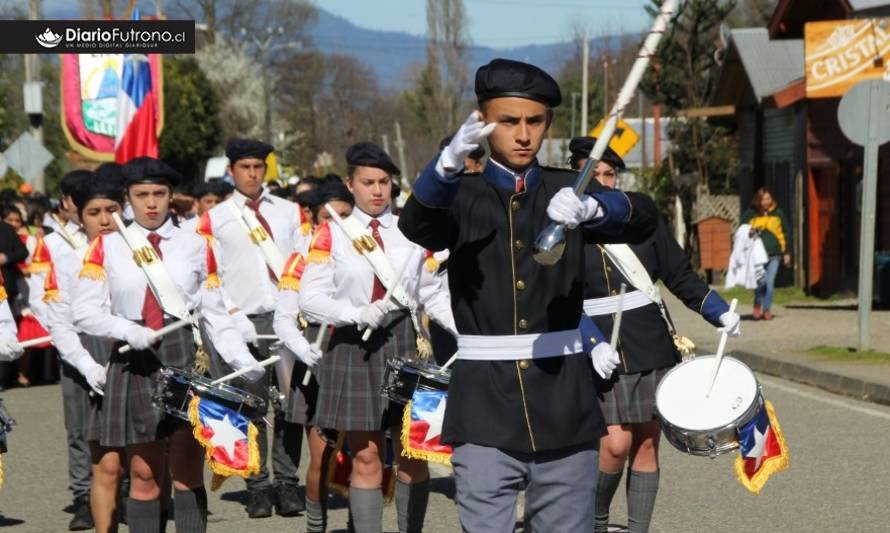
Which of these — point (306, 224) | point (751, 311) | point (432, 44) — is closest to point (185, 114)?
point (432, 44)

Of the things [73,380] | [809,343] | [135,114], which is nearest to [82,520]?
[73,380]

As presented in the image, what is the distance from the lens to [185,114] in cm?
7075

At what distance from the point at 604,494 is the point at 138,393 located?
85.8 inches

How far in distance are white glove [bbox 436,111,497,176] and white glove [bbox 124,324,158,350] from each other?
2719 mm

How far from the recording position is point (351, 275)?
8086 mm

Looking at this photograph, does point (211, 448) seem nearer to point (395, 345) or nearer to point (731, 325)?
point (395, 345)

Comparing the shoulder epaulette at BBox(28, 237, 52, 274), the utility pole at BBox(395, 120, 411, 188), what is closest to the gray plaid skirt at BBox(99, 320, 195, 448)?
the shoulder epaulette at BBox(28, 237, 52, 274)

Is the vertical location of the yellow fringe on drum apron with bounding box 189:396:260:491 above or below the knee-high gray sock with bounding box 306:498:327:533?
above

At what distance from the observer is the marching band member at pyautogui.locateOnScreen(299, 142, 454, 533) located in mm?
7891

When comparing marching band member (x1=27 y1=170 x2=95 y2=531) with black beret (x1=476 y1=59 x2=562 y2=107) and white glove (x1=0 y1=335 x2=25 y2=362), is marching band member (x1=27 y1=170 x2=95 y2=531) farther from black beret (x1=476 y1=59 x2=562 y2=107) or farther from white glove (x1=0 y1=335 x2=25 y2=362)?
black beret (x1=476 y1=59 x2=562 y2=107)

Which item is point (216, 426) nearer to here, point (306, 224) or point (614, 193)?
point (614, 193)

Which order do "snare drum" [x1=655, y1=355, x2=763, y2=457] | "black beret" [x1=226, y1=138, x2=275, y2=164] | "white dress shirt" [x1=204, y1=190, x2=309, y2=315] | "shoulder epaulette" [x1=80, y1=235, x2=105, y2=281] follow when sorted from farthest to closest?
"white dress shirt" [x1=204, y1=190, x2=309, y2=315] < "black beret" [x1=226, y1=138, x2=275, y2=164] < "shoulder epaulette" [x1=80, y1=235, x2=105, y2=281] < "snare drum" [x1=655, y1=355, x2=763, y2=457]

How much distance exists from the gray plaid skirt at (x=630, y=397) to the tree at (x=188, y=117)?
62.0m

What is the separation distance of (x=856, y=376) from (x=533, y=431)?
34.4ft
